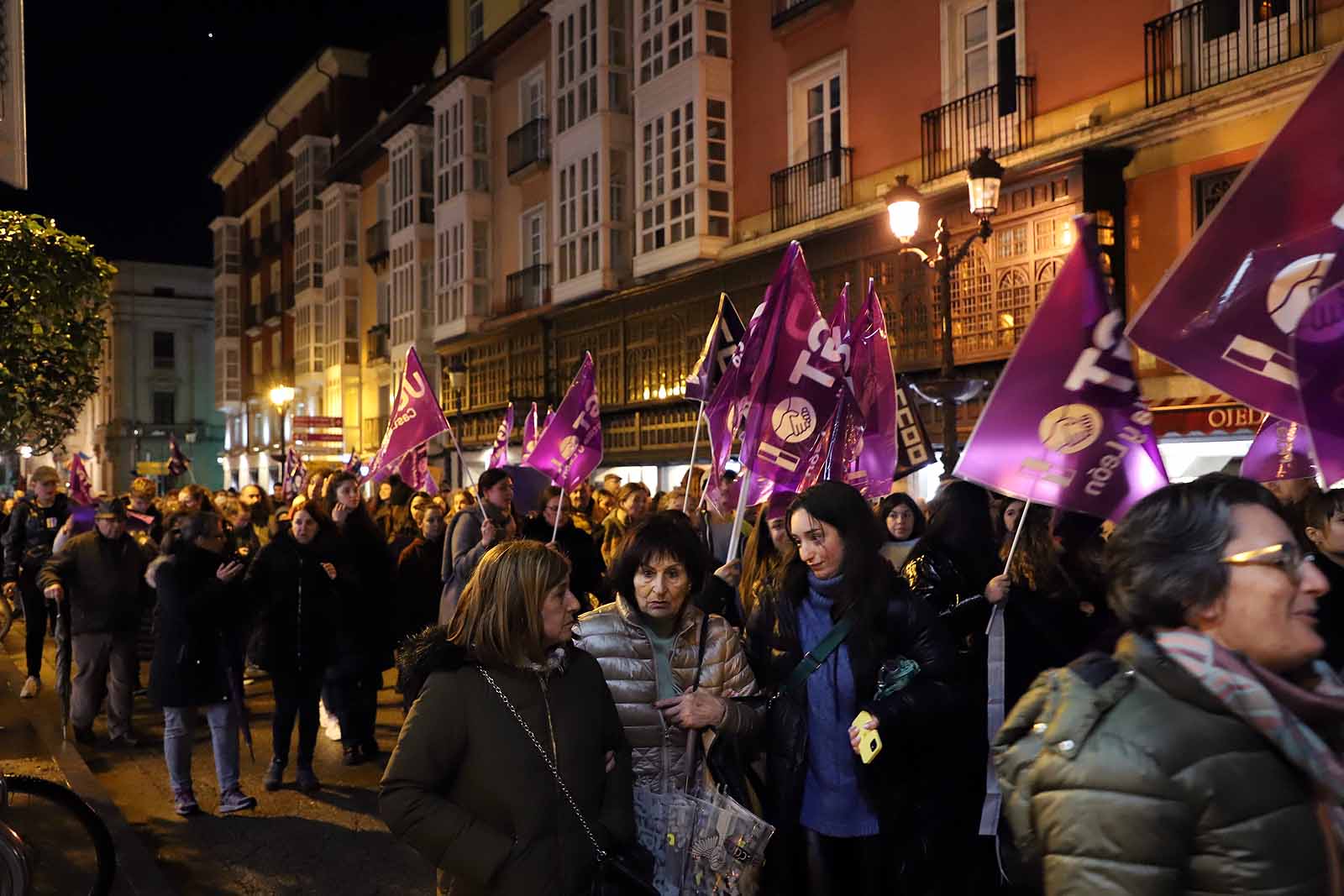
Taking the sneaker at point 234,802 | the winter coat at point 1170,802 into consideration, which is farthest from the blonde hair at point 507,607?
the sneaker at point 234,802

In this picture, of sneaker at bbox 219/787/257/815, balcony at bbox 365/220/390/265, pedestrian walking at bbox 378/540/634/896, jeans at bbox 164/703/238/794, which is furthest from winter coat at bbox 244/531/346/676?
balcony at bbox 365/220/390/265

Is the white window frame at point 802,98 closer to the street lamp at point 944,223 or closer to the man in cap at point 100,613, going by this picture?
the street lamp at point 944,223

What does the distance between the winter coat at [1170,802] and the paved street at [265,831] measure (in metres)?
4.57

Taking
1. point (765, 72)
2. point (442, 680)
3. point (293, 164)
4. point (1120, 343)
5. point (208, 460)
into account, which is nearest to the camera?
point (442, 680)

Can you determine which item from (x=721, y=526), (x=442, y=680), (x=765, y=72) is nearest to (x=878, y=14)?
(x=765, y=72)

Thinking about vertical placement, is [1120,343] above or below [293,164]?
below

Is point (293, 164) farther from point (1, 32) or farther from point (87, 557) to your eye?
point (1, 32)

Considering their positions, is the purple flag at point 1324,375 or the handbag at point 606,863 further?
the purple flag at point 1324,375

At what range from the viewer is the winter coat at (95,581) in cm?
930

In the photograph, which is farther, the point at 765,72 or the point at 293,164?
the point at 293,164

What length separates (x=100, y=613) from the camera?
9.38 meters

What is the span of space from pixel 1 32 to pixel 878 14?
15567 millimetres

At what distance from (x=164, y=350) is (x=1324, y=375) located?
77766 millimetres

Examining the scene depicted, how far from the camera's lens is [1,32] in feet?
13.4
